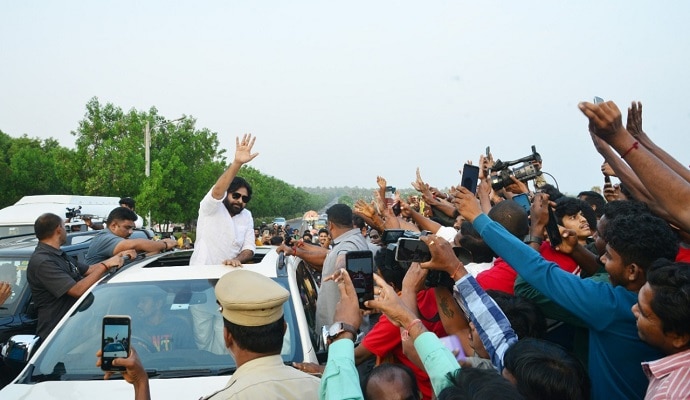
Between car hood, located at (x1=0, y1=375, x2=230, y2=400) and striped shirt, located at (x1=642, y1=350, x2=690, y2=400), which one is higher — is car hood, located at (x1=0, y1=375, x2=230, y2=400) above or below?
below

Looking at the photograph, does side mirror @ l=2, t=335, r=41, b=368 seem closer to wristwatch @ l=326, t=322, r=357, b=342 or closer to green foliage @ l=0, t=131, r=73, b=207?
wristwatch @ l=326, t=322, r=357, b=342

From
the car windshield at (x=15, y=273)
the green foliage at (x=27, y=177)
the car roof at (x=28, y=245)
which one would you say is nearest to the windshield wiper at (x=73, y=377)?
the car windshield at (x=15, y=273)

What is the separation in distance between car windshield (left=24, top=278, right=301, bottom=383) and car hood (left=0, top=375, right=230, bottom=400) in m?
0.08

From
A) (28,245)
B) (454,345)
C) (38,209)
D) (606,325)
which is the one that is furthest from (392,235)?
(38,209)

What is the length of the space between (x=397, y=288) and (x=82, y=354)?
197cm

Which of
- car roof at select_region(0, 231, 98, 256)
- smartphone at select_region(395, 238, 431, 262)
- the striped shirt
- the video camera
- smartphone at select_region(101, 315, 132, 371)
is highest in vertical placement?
smartphone at select_region(395, 238, 431, 262)

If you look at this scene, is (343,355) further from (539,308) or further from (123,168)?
(123,168)

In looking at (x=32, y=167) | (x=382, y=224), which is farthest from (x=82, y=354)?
(x=32, y=167)

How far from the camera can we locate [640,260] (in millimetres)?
2391

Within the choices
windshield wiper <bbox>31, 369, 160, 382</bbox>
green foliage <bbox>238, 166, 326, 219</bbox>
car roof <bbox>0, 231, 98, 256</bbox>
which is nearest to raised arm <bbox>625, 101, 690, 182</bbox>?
windshield wiper <bbox>31, 369, 160, 382</bbox>

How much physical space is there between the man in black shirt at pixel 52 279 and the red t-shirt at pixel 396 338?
2.65 metres

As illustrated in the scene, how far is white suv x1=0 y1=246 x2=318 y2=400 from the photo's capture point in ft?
11.1

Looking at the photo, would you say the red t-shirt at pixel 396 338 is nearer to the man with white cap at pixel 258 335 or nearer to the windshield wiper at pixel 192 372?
the man with white cap at pixel 258 335

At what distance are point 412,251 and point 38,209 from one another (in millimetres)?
12017
